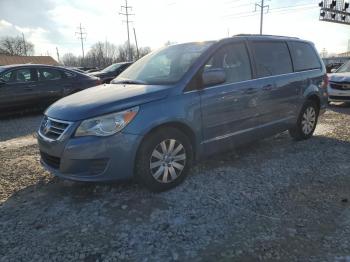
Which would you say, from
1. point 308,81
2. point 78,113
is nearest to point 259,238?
point 78,113

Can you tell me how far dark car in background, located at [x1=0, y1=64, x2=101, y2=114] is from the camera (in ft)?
31.1

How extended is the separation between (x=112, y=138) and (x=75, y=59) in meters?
109

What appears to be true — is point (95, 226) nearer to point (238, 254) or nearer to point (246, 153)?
point (238, 254)

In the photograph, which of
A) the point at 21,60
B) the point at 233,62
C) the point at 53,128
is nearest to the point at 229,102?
the point at 233,62

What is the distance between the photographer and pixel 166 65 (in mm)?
4852

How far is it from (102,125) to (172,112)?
2.69 ft

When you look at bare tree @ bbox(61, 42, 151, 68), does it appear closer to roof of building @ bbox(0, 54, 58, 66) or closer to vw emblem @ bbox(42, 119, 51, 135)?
roof of building @ bbox(0, 54, 58, 66)

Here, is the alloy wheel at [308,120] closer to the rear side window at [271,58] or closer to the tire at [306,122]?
the tire at [306,122]

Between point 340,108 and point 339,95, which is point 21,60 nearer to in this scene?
point 339,95

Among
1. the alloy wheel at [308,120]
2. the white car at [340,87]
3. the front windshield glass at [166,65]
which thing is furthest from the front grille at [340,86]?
the front windshield glass at [166,65]

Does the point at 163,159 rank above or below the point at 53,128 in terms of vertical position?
below

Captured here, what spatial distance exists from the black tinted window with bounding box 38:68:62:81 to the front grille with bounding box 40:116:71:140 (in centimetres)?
631

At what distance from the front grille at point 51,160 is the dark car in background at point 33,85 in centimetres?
596

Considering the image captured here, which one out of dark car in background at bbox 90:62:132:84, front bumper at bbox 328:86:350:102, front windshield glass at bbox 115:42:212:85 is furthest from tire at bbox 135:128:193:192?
dark car in background at bbox 90:62:132:84
